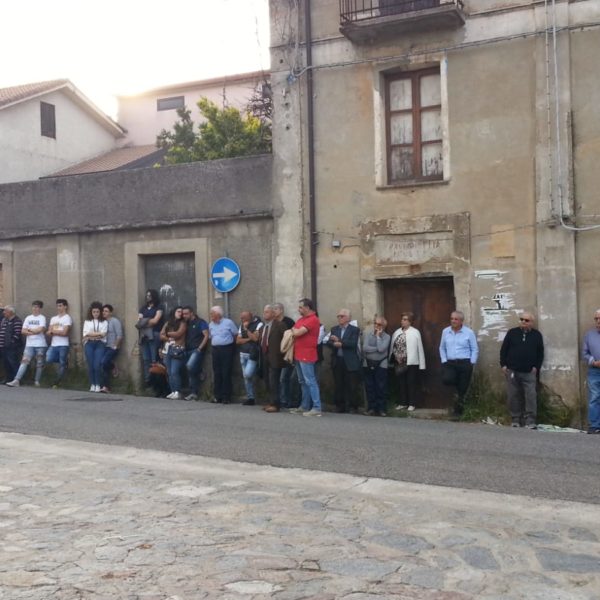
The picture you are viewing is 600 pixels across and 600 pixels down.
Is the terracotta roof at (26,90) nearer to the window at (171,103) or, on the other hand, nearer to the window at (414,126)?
the window at (171,103)

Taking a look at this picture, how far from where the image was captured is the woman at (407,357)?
13344mm

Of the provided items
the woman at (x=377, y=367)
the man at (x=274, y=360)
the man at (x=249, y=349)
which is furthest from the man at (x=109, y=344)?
the woman at (x=377, y=367)

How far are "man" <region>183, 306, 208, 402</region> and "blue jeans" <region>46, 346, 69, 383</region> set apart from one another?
2.96 metres

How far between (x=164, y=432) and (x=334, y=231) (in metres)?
5.35

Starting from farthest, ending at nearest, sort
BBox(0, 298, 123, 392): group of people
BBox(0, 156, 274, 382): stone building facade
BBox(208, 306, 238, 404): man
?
BBox(0, 298, 123, 392): group of people
BBox(0, 156, 274, 382): stone building facade
BBox(208, 306, 238, 404): man

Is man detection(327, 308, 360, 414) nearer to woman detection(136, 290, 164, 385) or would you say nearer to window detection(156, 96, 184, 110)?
woman detection(136, 290, 164, 385)

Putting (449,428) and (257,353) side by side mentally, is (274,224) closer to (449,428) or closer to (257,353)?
(257,353)

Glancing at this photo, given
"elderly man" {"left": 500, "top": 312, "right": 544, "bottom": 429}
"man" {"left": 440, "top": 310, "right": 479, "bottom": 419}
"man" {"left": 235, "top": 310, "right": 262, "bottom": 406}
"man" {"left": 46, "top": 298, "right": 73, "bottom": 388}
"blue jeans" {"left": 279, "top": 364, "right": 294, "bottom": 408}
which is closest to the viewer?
"elderly man" {"left": 500, "top": 312, "right": 544, "bottom": 429}

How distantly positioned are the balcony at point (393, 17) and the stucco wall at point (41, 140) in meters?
16.7

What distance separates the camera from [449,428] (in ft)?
37.7

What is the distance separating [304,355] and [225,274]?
3.10 m

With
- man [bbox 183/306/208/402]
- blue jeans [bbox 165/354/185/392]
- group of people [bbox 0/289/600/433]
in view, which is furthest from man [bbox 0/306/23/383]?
man [bbox 183/306/208/402]

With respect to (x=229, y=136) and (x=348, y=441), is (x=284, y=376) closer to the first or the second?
(x=348, y=441)

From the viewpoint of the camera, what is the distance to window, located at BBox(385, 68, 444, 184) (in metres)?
13.9
